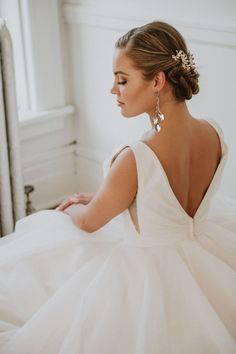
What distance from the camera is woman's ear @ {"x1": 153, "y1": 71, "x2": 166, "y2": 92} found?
1.45m

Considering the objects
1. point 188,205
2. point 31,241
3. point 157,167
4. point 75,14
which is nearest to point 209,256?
point 188,205

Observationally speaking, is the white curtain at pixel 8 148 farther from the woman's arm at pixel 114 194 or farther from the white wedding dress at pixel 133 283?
the woman's arm at pixel 114 194

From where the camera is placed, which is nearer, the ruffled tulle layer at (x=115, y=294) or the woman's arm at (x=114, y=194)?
the ruffled tulle layer at (x=115, y=294)

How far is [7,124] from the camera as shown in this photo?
→ 90.4 inches

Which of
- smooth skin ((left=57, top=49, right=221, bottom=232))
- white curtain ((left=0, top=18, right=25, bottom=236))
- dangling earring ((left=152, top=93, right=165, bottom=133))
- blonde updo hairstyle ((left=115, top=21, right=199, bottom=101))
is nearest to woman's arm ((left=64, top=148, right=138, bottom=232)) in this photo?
smooth skin ((left=57, top=49, right=221, bottom=232))

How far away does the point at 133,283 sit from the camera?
4.83 ft

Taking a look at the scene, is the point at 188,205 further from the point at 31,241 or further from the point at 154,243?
the point at 31,241

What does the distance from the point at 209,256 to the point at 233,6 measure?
0.97 metres

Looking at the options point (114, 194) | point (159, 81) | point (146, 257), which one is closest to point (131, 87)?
point (159, 81)

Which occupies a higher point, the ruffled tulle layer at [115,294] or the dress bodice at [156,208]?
the dress bodice at [156,208]

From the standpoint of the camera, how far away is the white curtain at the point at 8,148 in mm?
2180

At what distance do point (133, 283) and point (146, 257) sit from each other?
4.1 inches

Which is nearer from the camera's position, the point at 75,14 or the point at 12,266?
the point at 12,266

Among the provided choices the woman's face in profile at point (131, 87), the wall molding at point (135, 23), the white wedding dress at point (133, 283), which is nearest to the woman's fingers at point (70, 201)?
the white wedding dress at point (133, 283)
